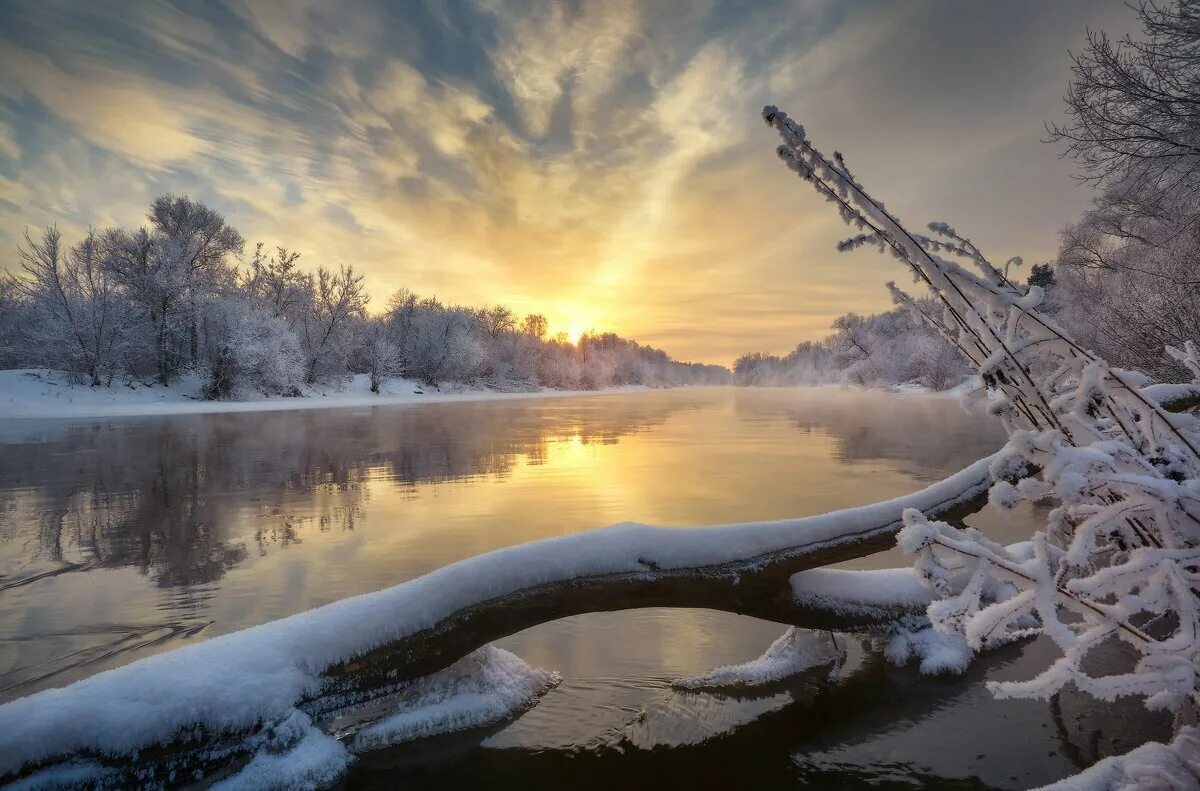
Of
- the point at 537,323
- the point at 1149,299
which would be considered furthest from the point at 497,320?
the point at 1149,299

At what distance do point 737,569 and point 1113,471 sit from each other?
207 cm

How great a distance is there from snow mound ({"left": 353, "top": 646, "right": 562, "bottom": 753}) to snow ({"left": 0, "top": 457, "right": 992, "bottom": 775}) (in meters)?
0.63

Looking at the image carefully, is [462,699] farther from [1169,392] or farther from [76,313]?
[76,313]

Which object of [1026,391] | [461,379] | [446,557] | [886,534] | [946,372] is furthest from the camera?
[461,379]

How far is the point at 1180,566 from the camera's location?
165 centimetres

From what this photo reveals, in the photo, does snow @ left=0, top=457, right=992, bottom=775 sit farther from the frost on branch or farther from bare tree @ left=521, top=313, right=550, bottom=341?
bare tree @ left=521, top=313, right=550, bottom=341

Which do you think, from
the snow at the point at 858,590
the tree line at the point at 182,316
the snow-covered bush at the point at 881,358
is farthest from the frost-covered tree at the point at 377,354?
the snow at the point at 858,590

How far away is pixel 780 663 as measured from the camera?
4.02 metres

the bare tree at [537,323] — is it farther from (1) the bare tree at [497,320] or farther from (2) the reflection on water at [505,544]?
(2) the reflection on water at [505,544]

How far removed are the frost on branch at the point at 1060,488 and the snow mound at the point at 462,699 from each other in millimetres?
2779

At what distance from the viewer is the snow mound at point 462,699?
329 centimetres

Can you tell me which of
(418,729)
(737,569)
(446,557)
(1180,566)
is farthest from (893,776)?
(446,557)

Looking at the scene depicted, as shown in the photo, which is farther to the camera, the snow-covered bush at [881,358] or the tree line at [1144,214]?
the snow-covered bush at [881,358]

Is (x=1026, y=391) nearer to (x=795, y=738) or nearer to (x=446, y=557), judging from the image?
(x=795, y=738)
